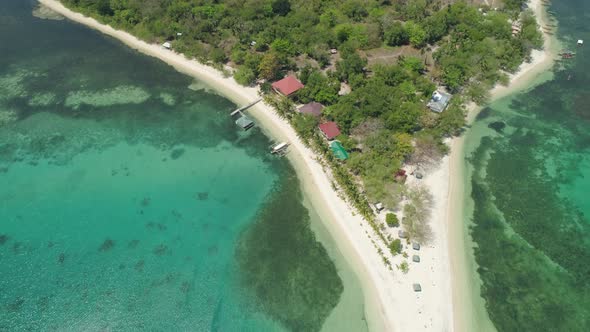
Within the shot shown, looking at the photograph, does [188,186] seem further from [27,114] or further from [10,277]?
[27,114]

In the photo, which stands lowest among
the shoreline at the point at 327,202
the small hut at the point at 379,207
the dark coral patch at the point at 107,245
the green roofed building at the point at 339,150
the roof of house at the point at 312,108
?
the dark coral patch at the point at 107,245

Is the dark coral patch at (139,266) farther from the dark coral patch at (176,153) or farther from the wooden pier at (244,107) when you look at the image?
the wooden pier at (244,107)

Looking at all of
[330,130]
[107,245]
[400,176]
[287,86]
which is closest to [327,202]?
[400,176]

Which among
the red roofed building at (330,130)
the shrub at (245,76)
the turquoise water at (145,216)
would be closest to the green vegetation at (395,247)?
the turquoise water at (145,216)

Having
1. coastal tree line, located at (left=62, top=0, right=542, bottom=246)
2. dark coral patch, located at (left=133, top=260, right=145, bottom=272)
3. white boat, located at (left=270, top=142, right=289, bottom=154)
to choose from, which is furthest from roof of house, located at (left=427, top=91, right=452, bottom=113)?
Result: dark coral patch, located at (left=133, top=260, right=145, bottom=272)

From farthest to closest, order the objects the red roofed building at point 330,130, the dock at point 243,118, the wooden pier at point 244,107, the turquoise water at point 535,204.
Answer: the wooden pier at point 244,107 < the dock at point 243,118 < the red roofed building at point 330,130 < the turquoise water at point 535,204

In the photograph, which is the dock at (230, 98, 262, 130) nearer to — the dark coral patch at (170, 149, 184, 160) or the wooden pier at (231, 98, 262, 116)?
the wooden pier at (231, 98, 262, 116)

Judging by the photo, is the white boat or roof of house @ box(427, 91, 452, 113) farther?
roof of house @ box(427, 91, 452, 113)
